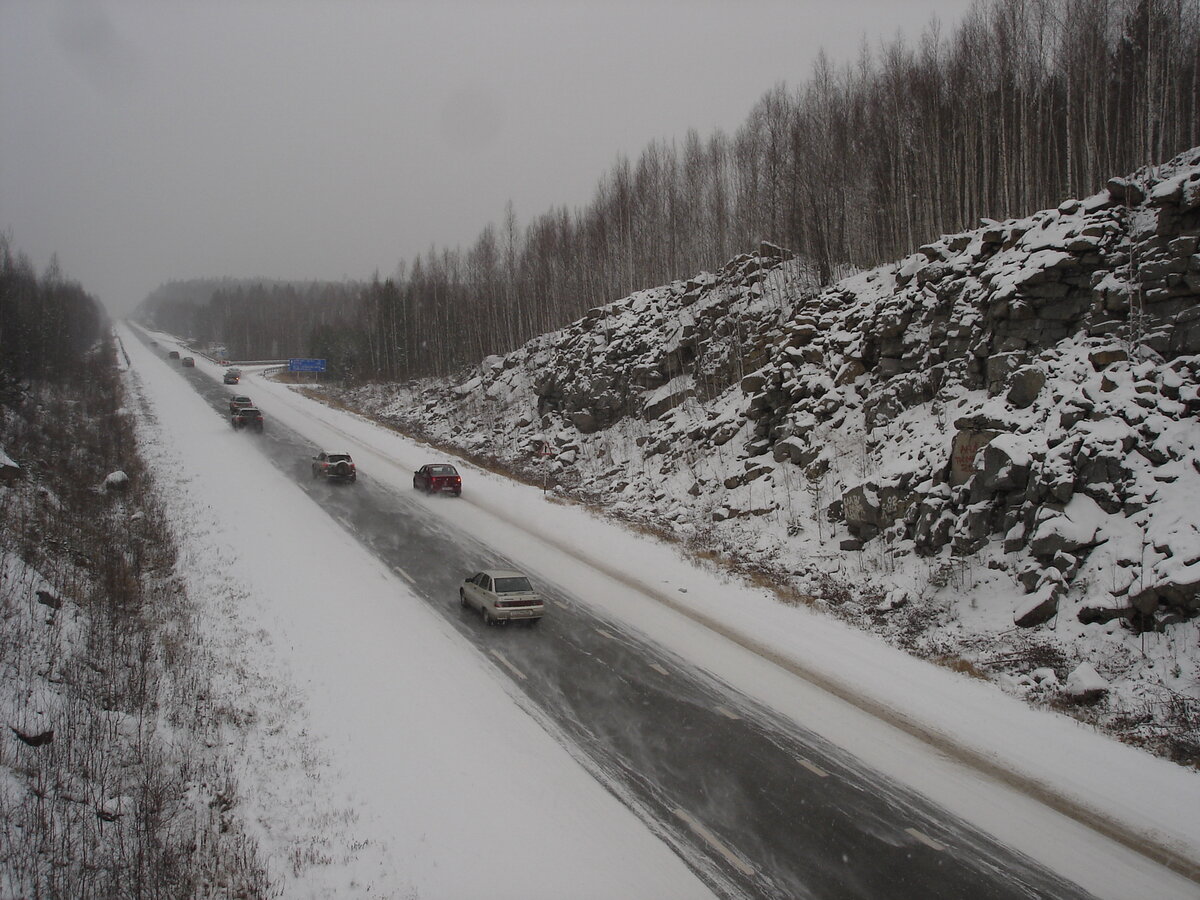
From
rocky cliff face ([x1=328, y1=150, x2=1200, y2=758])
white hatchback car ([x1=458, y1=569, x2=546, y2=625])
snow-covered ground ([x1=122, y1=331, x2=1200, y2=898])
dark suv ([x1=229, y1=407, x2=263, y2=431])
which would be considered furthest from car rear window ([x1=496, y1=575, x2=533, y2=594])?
dark suv ([x1=229, y1=407, x2=263, y2=431])

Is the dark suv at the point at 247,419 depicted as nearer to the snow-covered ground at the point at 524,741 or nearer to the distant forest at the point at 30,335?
the distant forest at the point at 30,335

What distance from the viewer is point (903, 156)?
30.0 m

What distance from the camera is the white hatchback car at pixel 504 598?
1569cm

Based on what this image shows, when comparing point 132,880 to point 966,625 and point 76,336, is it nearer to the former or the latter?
point 966,625

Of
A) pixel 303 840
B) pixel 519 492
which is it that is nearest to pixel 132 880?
pixel 303 840

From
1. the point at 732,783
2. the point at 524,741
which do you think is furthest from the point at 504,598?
the point at 732,783

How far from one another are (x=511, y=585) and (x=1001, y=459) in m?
12.2

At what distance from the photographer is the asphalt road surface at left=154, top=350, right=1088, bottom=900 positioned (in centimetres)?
784

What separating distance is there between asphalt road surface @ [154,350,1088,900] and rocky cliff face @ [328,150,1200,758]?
174 inches

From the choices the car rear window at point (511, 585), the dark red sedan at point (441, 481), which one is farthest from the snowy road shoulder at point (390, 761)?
the dark red sedan at point (441, 481)

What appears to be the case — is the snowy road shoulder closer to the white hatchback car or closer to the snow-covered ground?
the snow-covered ground

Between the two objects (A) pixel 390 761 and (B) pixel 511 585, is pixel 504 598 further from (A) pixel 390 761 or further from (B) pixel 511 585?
(A) pixel 390 761

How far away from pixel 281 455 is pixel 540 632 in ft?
86.9

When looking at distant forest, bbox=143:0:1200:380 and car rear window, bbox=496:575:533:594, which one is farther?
distant forest, bbox=143:0:1200:380
